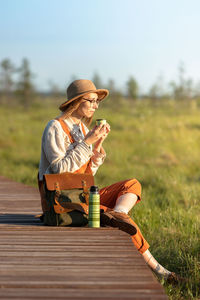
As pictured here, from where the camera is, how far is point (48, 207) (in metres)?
4.26

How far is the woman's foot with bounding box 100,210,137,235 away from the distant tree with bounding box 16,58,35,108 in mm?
49146

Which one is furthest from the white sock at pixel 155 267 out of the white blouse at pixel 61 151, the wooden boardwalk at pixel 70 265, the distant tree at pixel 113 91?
the distant tree at pixel 113 91

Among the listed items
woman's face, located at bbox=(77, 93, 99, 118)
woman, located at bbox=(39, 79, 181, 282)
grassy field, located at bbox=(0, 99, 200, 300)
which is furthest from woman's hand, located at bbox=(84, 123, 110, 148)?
grassy field, located at bbox=(0, 99, 200, 300)

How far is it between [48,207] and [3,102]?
5579 centimetres

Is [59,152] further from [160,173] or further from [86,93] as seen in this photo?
[160,173]

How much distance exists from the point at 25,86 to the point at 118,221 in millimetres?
50802

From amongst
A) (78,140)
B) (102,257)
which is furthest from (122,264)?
(78,140)

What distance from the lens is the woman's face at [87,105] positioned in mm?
4402

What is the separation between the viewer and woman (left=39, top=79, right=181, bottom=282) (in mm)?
4168

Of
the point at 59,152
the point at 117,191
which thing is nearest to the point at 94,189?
the point at 59,152

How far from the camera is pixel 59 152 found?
4176 mm

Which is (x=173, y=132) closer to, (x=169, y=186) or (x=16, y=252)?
(x=169, y=186)

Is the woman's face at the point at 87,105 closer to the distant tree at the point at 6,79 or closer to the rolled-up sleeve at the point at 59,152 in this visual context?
the rolled-up sleeve at the point at 59,152

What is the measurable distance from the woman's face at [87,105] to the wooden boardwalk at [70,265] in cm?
106
